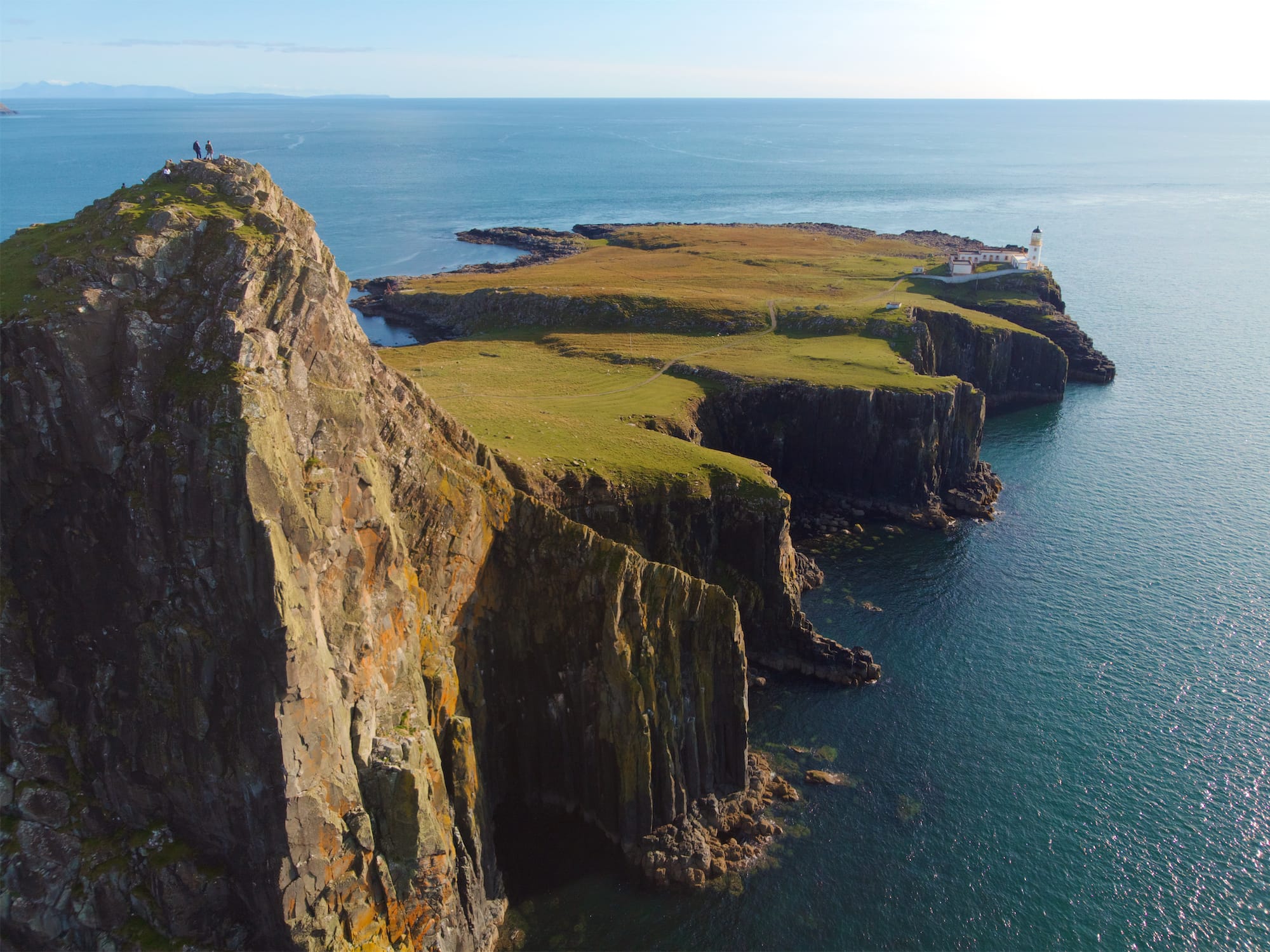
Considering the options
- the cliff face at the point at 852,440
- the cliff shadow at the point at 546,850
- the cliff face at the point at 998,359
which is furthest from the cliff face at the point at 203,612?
the cliff face at the point at 998,359

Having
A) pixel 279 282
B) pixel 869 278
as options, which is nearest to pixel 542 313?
pixel 869 278

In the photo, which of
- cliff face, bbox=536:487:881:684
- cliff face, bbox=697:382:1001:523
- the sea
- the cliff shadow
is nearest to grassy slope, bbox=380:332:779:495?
cliff face, bbox=536:487:881:684

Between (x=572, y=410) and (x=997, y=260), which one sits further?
(x=997, y=260)

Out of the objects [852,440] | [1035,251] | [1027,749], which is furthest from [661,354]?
[1035,251]

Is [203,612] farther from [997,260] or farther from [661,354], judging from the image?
[997,260]

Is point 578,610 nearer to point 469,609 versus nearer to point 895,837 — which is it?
point 469,609

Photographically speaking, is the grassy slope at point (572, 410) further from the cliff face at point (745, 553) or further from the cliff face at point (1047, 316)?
the cliff face at point (1047, 316)
